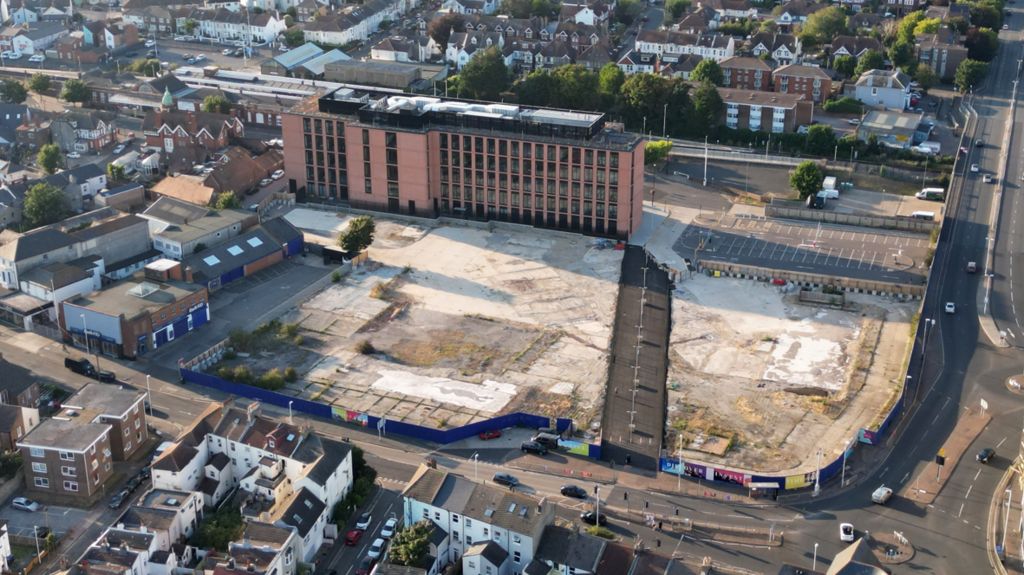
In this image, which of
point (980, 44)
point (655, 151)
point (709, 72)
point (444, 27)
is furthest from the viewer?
point (444, 27)

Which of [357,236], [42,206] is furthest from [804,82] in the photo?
[42,206]

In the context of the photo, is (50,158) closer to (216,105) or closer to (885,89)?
(216,105)

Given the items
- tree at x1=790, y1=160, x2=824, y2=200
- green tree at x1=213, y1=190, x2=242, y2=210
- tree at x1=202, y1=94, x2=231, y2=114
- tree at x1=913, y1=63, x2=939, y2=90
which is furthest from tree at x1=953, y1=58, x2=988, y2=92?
green tree at x1=213, y1=190, x2=242, y2=210

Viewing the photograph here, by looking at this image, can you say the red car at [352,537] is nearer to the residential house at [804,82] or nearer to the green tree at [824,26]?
the residential house at [804,82]

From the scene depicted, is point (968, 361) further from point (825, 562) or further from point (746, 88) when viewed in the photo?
point (746, 88)

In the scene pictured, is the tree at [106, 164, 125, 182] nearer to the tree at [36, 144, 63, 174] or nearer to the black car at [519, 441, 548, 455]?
the tree at [36, 144, 63, 174]

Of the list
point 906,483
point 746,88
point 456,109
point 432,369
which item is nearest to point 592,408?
point 432,369

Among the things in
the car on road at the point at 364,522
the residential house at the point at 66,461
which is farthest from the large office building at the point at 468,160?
the residential house at the point at 66,461
